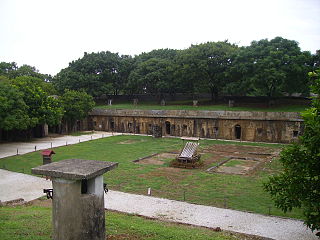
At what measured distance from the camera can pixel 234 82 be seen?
39.0 m

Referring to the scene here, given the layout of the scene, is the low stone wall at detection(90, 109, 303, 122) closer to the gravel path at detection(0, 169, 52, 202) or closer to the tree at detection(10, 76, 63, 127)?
the tree at detection(10, 76, 63, 127)

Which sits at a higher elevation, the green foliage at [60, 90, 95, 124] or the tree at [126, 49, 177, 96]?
the tree at [126, 49, 177, 96]

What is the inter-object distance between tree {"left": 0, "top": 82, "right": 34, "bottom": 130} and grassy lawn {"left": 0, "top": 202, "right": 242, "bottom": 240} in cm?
1571

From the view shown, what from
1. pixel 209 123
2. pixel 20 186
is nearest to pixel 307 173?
pixel 20 186

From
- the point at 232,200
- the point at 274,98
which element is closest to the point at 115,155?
the point at 232,200

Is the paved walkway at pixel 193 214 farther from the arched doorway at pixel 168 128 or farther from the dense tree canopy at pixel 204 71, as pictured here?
the dense tree canopy at pixel 204 71

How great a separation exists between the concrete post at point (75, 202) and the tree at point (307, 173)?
452cm

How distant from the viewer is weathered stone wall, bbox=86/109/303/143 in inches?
1256

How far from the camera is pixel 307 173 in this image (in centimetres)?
794

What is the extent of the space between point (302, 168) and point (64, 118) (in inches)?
1373

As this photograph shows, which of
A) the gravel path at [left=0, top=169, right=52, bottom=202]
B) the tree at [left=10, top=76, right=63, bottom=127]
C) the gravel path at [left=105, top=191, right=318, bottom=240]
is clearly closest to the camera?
the gravel path at [left=105, top=191, right=318, bottom=240]

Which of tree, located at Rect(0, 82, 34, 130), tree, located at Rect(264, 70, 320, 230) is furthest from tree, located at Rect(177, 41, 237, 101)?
tree, located at Rect(264, 70, 320, 230)

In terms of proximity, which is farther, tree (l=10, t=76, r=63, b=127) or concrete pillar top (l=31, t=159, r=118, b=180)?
tree (l=10, t=76, r=63, b=127)

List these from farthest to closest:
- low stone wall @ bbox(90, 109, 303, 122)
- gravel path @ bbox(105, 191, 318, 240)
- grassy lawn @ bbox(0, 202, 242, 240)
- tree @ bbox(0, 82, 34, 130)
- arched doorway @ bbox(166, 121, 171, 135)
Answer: arched doorway @ bbox(166, 121, 171, 135) → low stone wall @ bbox(90, 109, 303, 122) → tree @ bbox(0, 82, 34, 130) → gravel path @ bbox(105, 191, 318, 240) → grassy lawn @ bbox(0, 202, 242, 240)
